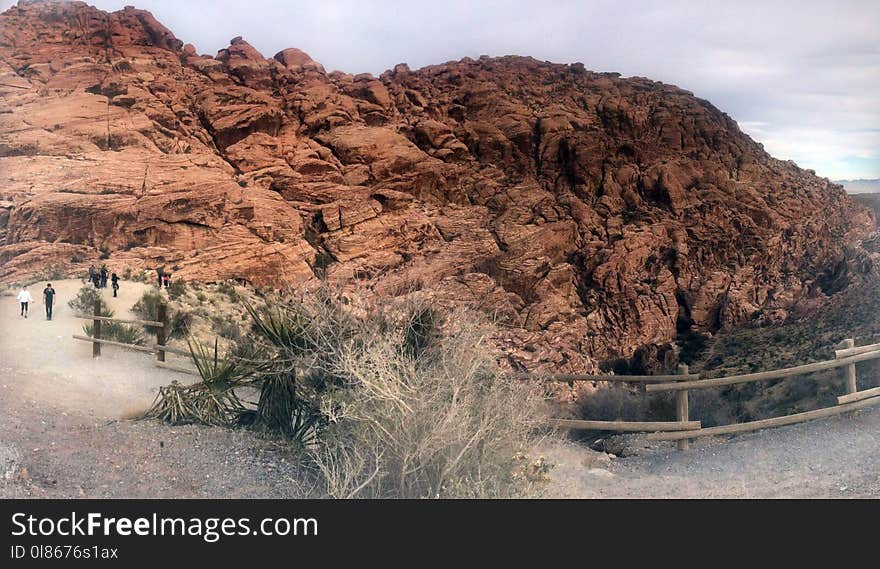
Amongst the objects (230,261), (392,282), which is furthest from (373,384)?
(230,261)

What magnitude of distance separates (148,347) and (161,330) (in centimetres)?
16

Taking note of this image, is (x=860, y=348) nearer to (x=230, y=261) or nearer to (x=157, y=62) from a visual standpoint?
(x=230, y=261)

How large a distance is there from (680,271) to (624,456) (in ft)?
4.88

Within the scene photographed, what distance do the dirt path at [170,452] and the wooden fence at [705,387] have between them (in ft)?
0.37

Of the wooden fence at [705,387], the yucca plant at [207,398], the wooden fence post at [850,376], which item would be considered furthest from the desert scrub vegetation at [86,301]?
the wooden fence post at [850,376]

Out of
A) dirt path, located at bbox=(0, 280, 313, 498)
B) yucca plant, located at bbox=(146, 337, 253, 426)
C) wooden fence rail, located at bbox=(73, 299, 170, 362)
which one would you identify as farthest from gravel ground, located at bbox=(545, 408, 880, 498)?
wooden fence rail, located at bbox=(73, 299, 170, 362)

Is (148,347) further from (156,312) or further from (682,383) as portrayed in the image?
(682,383)

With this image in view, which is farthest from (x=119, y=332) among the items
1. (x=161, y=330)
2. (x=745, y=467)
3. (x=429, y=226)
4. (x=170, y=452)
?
(x=745, y=467)

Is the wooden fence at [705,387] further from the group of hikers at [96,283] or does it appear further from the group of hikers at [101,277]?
the group of hikers at [101,277]

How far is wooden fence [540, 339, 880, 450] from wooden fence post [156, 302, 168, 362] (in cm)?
281

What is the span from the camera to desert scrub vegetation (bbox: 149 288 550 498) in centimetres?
417

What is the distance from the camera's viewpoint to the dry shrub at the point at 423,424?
4.14 m

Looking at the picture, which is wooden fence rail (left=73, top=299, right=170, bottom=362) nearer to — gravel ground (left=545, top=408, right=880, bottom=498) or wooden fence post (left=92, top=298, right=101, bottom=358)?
wooden fence post (left=92, top=298, right=101, bottom=358)

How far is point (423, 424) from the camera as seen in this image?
4.16 meters
